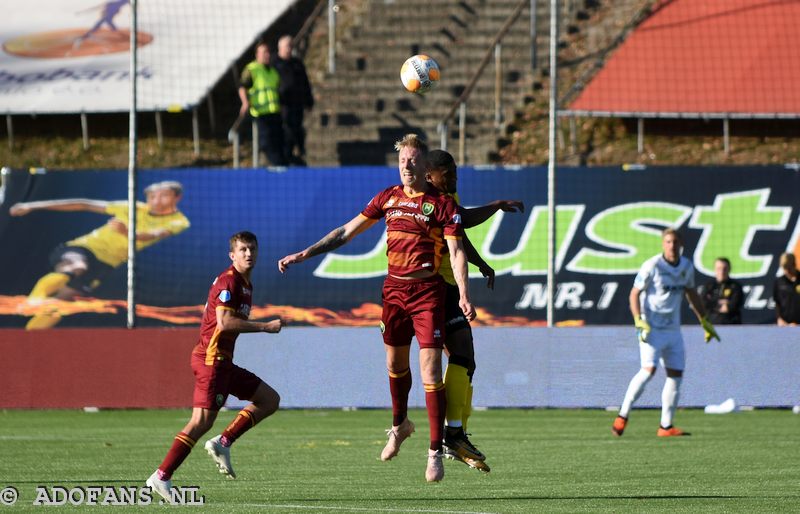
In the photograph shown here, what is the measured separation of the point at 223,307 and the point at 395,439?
5.75 ft

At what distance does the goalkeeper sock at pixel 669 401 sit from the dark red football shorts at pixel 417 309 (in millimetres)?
5449

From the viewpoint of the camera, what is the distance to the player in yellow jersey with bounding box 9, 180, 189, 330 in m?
20.7

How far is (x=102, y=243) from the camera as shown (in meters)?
20.9

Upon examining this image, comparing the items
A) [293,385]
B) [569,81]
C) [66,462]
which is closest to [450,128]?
[569,81]

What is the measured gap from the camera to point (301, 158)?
23.0 metres

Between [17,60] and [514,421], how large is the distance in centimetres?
1481

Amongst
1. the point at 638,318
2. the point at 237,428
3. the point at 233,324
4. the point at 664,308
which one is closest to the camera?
the point at 233,324

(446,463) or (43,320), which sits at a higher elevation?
(446,463)

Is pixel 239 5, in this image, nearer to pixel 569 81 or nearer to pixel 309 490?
pixel 569 81

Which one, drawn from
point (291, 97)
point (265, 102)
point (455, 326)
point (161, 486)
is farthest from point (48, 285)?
point (161, 486)

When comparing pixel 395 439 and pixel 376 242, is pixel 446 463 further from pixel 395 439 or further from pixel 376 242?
pixel 376 242

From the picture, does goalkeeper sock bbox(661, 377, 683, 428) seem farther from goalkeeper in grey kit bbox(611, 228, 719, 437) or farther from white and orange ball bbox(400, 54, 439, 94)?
white and orange ball bbox(400, 54, 439, 94)

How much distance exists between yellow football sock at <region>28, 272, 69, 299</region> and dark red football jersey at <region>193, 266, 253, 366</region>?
11.6m

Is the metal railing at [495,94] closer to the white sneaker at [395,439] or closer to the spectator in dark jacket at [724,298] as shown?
the spectator in dark jacket at [724,298]
